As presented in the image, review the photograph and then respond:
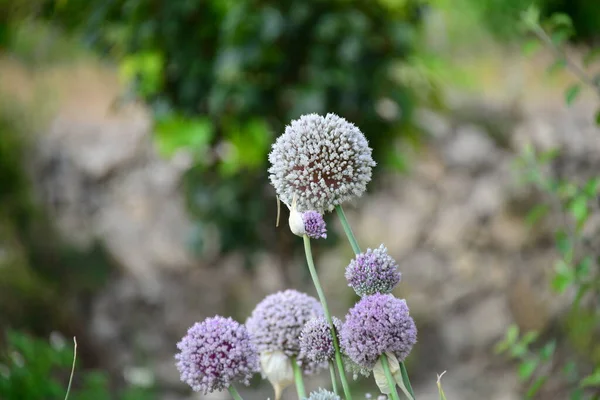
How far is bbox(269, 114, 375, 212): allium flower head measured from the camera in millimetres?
502

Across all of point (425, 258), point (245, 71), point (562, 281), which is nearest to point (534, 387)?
point (562, 281)

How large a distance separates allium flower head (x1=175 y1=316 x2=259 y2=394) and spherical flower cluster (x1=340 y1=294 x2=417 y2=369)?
0.08 meters

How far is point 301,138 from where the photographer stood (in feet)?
1.67

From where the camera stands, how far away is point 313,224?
52 centimetres

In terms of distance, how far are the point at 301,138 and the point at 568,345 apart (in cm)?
248

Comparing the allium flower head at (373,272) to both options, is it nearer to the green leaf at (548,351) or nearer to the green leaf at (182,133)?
the green leaf at (548,351)

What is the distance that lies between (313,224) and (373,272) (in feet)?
0.20

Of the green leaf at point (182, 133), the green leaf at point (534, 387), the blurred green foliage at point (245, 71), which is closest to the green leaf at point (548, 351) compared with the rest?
the green leaf at point (534, 387)

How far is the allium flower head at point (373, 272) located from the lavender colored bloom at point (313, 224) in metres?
0.04

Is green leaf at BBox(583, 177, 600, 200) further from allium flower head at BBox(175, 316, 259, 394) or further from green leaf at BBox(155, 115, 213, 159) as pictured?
green leaf at BBox(155, 115, 213, 159)

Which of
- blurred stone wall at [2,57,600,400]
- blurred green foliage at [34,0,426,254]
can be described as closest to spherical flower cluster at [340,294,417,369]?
blurred green foliage at [34,0,426,254]

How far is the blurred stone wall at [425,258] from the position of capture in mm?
2729

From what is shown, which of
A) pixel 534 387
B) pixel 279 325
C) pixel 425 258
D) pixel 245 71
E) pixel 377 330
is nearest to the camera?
pixel 377 330

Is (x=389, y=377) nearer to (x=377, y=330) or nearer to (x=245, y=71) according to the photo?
(x=377, y=330)
